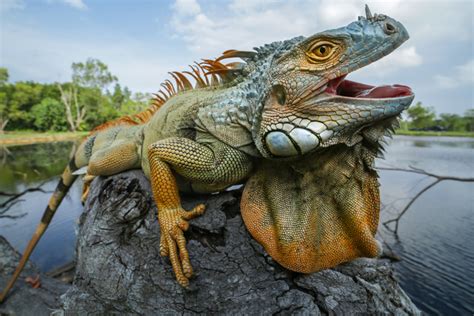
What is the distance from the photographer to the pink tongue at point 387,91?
1302 millimetres

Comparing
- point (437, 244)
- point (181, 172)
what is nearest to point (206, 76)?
point (181, 172)

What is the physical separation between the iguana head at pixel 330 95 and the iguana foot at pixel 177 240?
2.50 feet

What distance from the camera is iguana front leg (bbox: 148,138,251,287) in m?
1.67

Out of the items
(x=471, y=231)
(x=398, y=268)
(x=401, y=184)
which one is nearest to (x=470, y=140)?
(x=401, y=184)

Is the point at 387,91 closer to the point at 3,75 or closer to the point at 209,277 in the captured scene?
the point at 209,277

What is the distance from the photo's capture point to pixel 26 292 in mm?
3338

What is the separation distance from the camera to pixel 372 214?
1.63 metres

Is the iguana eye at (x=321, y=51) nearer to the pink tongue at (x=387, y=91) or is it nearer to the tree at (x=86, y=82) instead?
the pink tongue at (x=387, y=91)

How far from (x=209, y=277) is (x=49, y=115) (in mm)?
44977

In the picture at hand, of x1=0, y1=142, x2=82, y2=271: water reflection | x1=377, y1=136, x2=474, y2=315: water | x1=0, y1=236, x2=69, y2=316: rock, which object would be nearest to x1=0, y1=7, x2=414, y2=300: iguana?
x1=0, y1=236, x2=69, y2=316: rock

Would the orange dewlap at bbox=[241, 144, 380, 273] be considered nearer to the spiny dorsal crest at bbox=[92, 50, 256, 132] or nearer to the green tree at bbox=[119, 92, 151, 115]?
the spiny dorsal crest at bbox=[92, 50, 256, 132]

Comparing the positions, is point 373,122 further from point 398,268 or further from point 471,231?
point 471,231

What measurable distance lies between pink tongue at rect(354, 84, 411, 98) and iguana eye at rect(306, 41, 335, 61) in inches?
10.8

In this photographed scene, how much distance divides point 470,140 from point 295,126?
20545 millimetres
